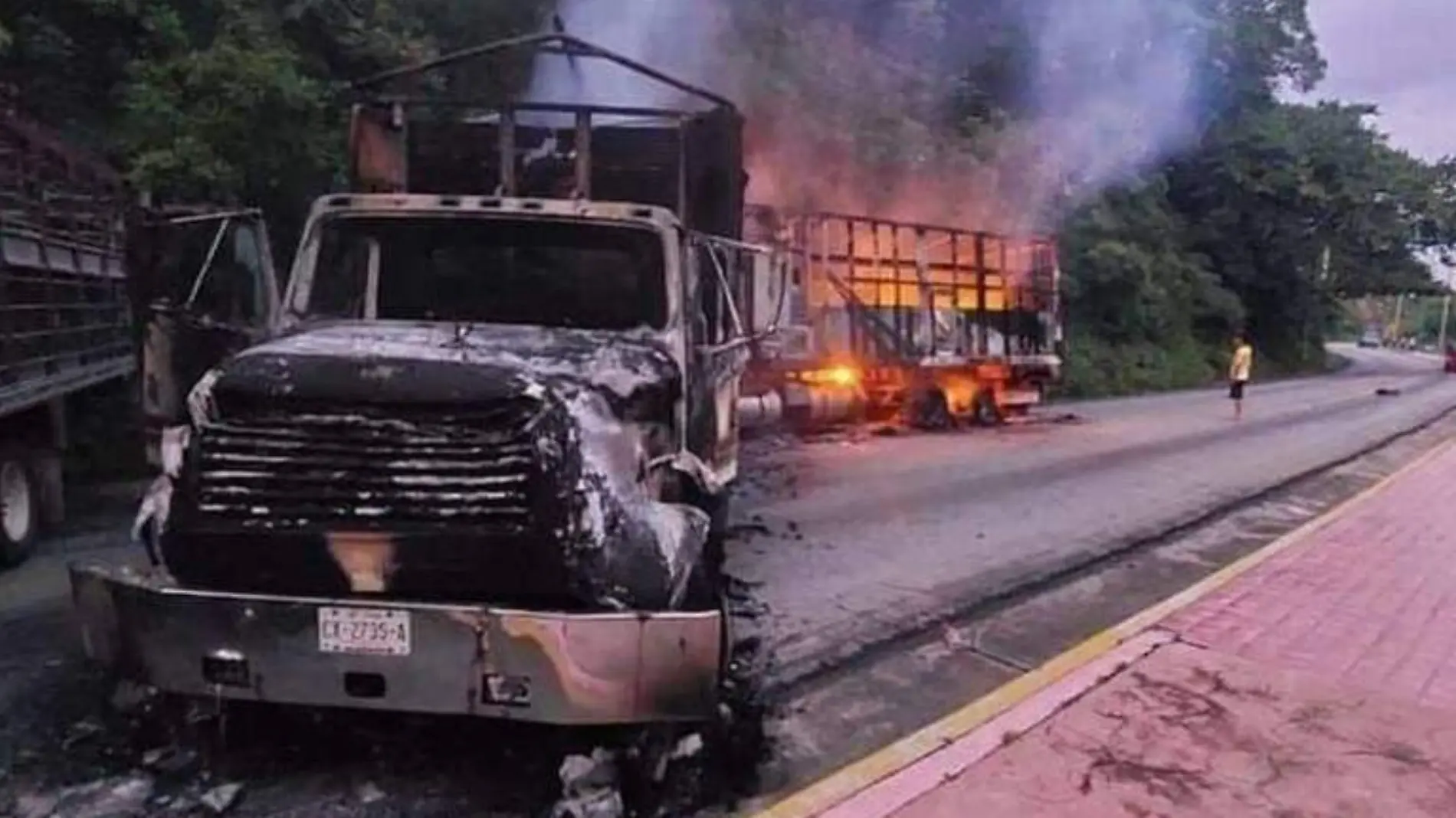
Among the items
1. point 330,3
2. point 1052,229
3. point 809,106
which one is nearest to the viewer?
point 330,3

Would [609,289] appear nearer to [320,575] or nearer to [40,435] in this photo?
[320,575]

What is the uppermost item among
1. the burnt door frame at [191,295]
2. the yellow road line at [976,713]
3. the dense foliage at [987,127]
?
the dense foliage at [987,127]

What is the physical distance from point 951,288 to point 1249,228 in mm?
28099

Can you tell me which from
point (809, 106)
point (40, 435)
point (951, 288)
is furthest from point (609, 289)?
point (809, 106)

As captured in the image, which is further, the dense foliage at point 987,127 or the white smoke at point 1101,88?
the white smoke at point 1101,88

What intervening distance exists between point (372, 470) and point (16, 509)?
18.0 feet

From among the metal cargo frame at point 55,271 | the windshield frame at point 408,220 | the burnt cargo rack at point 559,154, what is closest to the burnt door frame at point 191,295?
the windshield frame at point 408,220

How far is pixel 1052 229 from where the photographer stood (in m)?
34.5

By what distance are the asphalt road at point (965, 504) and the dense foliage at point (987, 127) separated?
20.9 feet

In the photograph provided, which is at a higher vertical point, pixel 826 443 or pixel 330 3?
pixel 330 3

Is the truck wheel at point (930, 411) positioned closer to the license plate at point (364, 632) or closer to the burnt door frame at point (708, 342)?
the burnt door frame at point (708, 342)

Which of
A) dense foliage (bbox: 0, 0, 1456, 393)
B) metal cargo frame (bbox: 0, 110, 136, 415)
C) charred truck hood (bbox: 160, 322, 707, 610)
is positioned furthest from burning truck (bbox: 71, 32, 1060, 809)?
dense foliage (bbox: 0, 0, 1456, 393)

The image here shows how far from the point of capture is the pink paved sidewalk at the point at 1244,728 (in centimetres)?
494

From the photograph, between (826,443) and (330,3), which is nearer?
(330,3)
